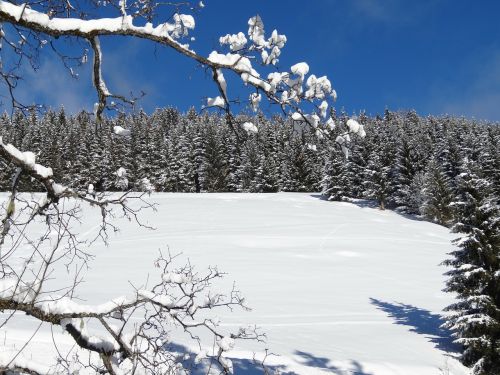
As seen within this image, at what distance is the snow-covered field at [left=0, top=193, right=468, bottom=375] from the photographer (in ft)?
29.6

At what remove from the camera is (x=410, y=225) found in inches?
1420

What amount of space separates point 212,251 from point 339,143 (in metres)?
21.5

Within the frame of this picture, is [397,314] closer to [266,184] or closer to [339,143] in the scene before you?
[339,143]

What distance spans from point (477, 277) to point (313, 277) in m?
8.59

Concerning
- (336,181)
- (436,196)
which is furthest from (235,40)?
(336,181)

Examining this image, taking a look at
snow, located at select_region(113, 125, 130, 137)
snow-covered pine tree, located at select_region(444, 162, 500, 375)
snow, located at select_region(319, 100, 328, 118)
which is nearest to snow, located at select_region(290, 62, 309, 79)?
snow, located at select_region(319, 100, 328, 118)

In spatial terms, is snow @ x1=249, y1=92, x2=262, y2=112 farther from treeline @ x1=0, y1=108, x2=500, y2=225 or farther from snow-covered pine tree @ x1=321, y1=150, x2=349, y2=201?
snow-covered pine tree @ x1=321, y1=150, x2=349, y2=201

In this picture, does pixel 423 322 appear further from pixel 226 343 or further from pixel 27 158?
pixel 27 158

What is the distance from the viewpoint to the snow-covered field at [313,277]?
29.6ft

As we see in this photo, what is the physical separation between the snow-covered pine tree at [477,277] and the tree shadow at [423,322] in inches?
23.6

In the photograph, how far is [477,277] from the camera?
12.1 metres

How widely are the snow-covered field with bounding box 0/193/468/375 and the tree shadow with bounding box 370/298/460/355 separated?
0.04m

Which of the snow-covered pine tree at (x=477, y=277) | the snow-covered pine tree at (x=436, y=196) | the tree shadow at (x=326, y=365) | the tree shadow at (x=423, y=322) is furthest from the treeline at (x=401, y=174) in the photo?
the tree shadow at (x=326, y=365)

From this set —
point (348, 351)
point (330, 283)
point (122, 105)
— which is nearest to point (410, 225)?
point (330, 283)
